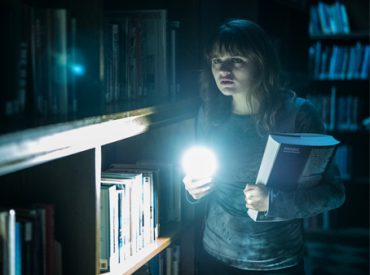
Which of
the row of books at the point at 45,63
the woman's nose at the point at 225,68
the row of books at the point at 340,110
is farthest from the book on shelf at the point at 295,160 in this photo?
the row of books at the point at 340,110

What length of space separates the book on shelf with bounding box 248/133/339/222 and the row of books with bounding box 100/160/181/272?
346mm

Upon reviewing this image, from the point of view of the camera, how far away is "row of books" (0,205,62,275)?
0.76 metres

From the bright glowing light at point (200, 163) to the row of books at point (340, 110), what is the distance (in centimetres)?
235

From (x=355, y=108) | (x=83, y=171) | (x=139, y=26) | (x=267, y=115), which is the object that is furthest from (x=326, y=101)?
(x=83, y=171)

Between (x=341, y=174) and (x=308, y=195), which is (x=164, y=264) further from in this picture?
(x=341, y=174)

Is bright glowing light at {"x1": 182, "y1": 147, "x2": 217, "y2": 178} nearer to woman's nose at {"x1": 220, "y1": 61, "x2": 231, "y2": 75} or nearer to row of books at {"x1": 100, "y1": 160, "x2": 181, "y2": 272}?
row of books at {"x1": 100, "y1": 160, "x2": 181, "y2": 272}

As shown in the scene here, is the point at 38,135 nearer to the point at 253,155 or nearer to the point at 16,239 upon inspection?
the point at 16,239

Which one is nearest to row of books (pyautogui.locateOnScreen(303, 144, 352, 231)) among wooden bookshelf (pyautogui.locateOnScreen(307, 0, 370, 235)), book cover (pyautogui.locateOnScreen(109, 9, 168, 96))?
wooden bookshelf (pyautogui.locateOnScreen(307, 0, 370, 235))

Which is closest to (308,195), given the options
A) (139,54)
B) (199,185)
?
(199,185)

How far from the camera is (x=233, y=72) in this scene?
1.39 metres

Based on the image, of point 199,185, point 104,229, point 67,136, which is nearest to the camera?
point 67,136

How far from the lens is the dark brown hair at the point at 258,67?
1.39 m

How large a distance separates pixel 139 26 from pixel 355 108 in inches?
104

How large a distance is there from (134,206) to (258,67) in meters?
0.65
